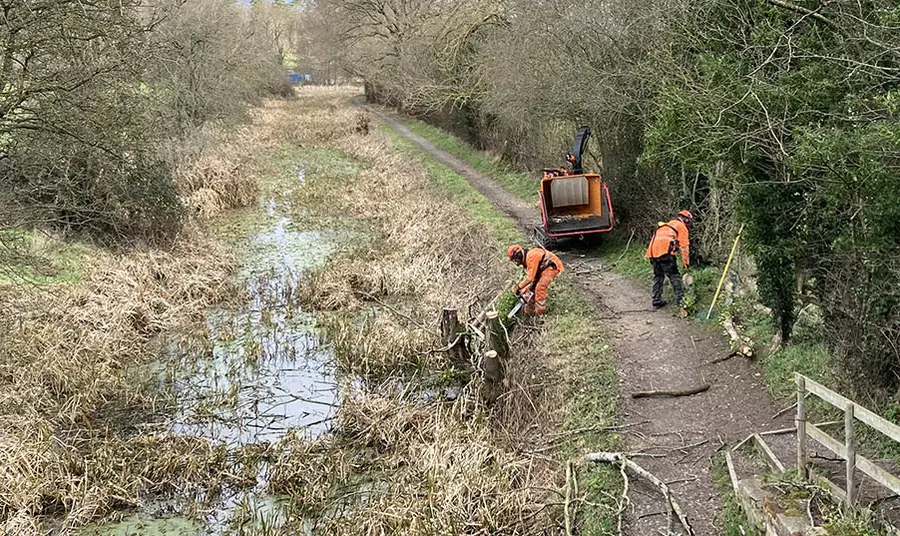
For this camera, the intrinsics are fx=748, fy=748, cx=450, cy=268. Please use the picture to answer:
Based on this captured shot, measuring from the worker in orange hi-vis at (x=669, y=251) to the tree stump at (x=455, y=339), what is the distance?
9.97ft

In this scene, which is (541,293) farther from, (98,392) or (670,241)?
(98,392)

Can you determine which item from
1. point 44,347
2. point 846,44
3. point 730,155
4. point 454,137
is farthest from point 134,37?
point 454,137

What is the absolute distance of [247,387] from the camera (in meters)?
10.8

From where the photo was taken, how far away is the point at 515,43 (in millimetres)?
17609

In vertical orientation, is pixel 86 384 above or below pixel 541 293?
below

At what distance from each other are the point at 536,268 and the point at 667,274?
2008 mm

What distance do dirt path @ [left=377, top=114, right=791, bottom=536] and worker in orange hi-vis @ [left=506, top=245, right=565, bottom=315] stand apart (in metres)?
1.03

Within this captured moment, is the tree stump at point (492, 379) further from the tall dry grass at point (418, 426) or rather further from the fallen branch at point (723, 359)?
the fallen branch at point (723, 359)

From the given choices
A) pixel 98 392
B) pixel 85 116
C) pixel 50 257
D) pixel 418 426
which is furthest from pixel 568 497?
pixel 50 257

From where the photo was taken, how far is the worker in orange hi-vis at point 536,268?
11.0 metres

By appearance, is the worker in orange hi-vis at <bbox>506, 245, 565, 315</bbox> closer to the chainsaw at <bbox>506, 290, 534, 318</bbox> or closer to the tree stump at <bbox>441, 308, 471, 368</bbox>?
the chainsaw at <bbox>506, 290, 534, 318</bbox>

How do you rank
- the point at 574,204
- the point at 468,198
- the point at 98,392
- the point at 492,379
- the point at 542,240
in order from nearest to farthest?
the point at 492,379, the point at 98,392, the point at 542,240, the point at 574,204, the point at 468,198

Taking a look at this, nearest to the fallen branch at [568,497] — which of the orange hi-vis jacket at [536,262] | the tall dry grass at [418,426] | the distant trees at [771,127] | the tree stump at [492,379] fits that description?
the tall dry grass at [418,426]

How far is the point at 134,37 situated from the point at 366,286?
6234mm
